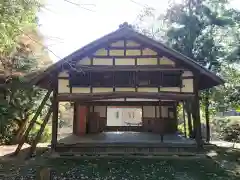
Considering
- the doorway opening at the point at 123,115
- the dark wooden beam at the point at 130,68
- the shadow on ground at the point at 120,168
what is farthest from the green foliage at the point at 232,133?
the dark wooden beam at the point at 130,68

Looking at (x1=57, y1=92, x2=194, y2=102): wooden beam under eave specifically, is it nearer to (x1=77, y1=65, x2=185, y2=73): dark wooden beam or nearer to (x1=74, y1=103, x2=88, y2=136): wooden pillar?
(x1=77, y1=65, x2=185, y2=73): dark wooden beam

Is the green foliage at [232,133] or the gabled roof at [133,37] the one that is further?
the green foliage at [232,133]

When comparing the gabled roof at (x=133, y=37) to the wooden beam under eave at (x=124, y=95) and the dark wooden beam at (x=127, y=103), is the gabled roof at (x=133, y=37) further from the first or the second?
the dark wooden beam at (x=127, y=103)

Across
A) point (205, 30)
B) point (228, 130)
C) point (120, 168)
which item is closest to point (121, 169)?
point (120, 168)

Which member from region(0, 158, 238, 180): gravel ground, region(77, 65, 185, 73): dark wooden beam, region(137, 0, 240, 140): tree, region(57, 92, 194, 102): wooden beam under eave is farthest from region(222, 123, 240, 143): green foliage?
region(77, 65, 185, 73): dark wooden beam

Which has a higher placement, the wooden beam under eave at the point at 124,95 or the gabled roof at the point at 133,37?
the gabled roof at the point at 133,37

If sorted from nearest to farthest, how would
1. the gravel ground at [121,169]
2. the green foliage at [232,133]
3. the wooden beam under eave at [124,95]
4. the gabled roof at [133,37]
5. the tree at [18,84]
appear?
the gravel ground at [121,169] → the gabled roof at [133,37] → the wooden beam under eave at [124,95] → the tree at [18,84] → the green foliage at [232,133]

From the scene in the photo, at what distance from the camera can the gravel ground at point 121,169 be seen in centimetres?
848

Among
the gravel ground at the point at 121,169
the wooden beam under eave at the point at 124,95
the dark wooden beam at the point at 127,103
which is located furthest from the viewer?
the dark wooden beam at the point at 127,103

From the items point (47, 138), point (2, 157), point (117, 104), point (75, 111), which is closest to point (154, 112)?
point (117, 104)

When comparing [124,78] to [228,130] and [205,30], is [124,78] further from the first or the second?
[228,130]

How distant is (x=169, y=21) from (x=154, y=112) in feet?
22.7

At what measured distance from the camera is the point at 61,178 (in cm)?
826

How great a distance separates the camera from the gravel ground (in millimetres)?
8475
